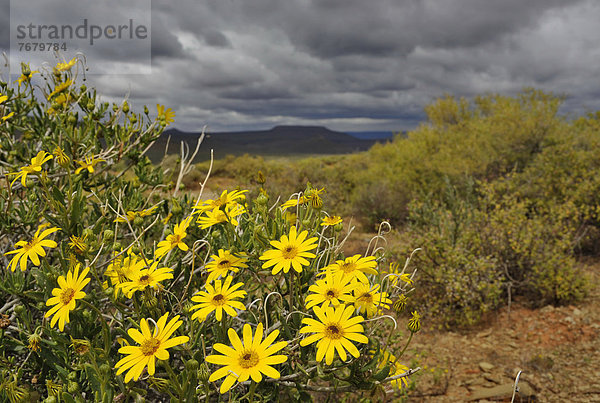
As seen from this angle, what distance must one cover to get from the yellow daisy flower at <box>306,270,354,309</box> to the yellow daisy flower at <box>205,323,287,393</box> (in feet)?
0.54

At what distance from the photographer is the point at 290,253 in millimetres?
1207

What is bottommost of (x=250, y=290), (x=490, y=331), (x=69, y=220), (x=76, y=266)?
(x=490, y=331)

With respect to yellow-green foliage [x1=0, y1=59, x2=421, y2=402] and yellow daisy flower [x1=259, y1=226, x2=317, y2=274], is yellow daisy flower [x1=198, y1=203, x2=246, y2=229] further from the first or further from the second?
yellow daisy flower [x1=259, y1=226, x2=317, y2=274]

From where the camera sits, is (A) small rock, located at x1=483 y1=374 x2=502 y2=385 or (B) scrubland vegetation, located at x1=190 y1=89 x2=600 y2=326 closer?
(A) small rock, located at x1=483 y1=374 x2=502 y2=385

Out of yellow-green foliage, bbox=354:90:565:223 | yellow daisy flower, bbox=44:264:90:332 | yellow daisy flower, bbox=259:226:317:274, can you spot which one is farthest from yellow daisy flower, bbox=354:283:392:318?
yellow-green foliage, bbox=354:90:565:223

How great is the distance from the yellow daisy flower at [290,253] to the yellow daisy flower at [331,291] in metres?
0.10

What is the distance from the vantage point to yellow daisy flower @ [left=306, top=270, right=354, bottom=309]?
115 centimetres

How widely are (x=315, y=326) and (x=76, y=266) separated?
82 cm

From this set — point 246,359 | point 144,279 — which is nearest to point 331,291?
point 246,359

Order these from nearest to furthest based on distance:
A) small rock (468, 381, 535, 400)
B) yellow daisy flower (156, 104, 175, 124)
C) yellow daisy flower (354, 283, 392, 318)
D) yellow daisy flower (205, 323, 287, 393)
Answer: yellow daisy flower (205, 323, 287, 393)
yellow daisy flower (354, 283, 392, 318)
yellow daisy flower (156, 104, 175, 124)
small rock (468, 381, 535, 400)

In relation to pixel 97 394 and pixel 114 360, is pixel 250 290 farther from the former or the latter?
pixel 97 394

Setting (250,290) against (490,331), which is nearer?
(250,290)

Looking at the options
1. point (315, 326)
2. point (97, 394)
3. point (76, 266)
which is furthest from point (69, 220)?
point (315, 326)

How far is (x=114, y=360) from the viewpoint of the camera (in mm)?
Answer: 1385
